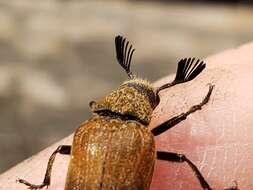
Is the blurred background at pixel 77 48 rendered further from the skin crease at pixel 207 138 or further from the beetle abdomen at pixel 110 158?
the beetle abdomen at pixel 110 158

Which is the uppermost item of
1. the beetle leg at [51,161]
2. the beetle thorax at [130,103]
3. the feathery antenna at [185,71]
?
the feathery antenna at [185,71]

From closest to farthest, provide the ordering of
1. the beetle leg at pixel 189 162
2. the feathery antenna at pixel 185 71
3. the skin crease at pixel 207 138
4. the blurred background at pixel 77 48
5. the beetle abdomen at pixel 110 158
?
the beetle abdomen at pixel 110 158
the beetle leg at pixel 189 162
the skin crease at pixel 207 138
the feathery antenna at pixel 185 71
the blurred background at pixel 77 48

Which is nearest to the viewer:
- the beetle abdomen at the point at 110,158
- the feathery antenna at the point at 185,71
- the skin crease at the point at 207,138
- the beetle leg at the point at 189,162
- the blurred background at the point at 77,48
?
the beetle abdomen at the point at 110,158

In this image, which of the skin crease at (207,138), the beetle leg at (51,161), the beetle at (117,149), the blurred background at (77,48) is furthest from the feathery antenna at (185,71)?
the blurred background at (77,48)

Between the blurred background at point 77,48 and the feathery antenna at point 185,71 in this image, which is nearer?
the feathery antenna at point 185,71

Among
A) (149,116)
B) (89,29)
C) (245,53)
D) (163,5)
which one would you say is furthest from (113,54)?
(149,116)

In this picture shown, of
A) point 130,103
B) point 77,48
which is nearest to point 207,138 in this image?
point 130,103

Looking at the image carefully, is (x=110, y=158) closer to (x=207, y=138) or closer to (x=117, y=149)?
(x=117, y=149)

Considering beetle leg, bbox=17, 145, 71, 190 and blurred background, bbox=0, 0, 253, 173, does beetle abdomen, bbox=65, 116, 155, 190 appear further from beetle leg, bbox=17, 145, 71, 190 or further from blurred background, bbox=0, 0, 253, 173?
blurred background, bbox=0, 0, 253, 173
